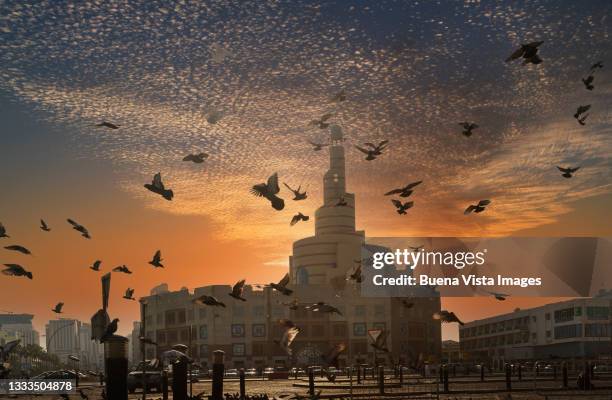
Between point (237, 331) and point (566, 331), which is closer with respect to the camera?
point (566, 331)

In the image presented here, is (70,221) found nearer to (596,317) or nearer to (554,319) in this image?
(596,317)

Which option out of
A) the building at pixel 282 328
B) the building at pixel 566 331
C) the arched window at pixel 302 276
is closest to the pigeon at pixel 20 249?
the building at pixel 566 331

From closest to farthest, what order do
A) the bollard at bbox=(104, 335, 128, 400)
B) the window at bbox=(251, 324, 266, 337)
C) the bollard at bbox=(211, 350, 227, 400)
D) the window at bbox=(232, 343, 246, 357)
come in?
the bollard at bbox=(104, 335, 128, 400) < the bollard at bbox=(211, 350, 227, 400) < the window at bbox=(232, 343, 246, 357) < the window at bbox=(251, 324, 266, 337)

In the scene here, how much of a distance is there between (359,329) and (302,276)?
3821cm

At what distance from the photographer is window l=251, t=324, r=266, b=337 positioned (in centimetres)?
15750

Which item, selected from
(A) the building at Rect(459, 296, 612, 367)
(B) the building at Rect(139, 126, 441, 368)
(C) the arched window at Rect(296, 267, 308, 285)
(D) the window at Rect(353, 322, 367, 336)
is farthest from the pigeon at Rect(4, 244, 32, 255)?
(C) the arched window at Rect(296, 267, 308, 285)

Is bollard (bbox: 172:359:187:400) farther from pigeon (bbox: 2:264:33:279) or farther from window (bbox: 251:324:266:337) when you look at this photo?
window (bbox: 251:324:266:337)

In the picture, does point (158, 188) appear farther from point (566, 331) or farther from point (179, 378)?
point (566, 331)

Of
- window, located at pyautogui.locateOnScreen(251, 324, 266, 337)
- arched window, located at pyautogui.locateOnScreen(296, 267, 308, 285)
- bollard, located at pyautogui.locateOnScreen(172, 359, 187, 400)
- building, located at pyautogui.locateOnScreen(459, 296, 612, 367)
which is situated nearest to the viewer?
bollard, located at pyautogui.locateOnScreen(172, 359, 187, 400)

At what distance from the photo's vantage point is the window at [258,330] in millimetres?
157500

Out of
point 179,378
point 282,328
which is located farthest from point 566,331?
point 179,378

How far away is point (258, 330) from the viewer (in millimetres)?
157500

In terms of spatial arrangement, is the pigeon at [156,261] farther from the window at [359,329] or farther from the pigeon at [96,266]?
the window at [359,329]

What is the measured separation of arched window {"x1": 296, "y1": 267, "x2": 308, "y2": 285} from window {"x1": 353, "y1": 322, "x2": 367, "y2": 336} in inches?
1351
